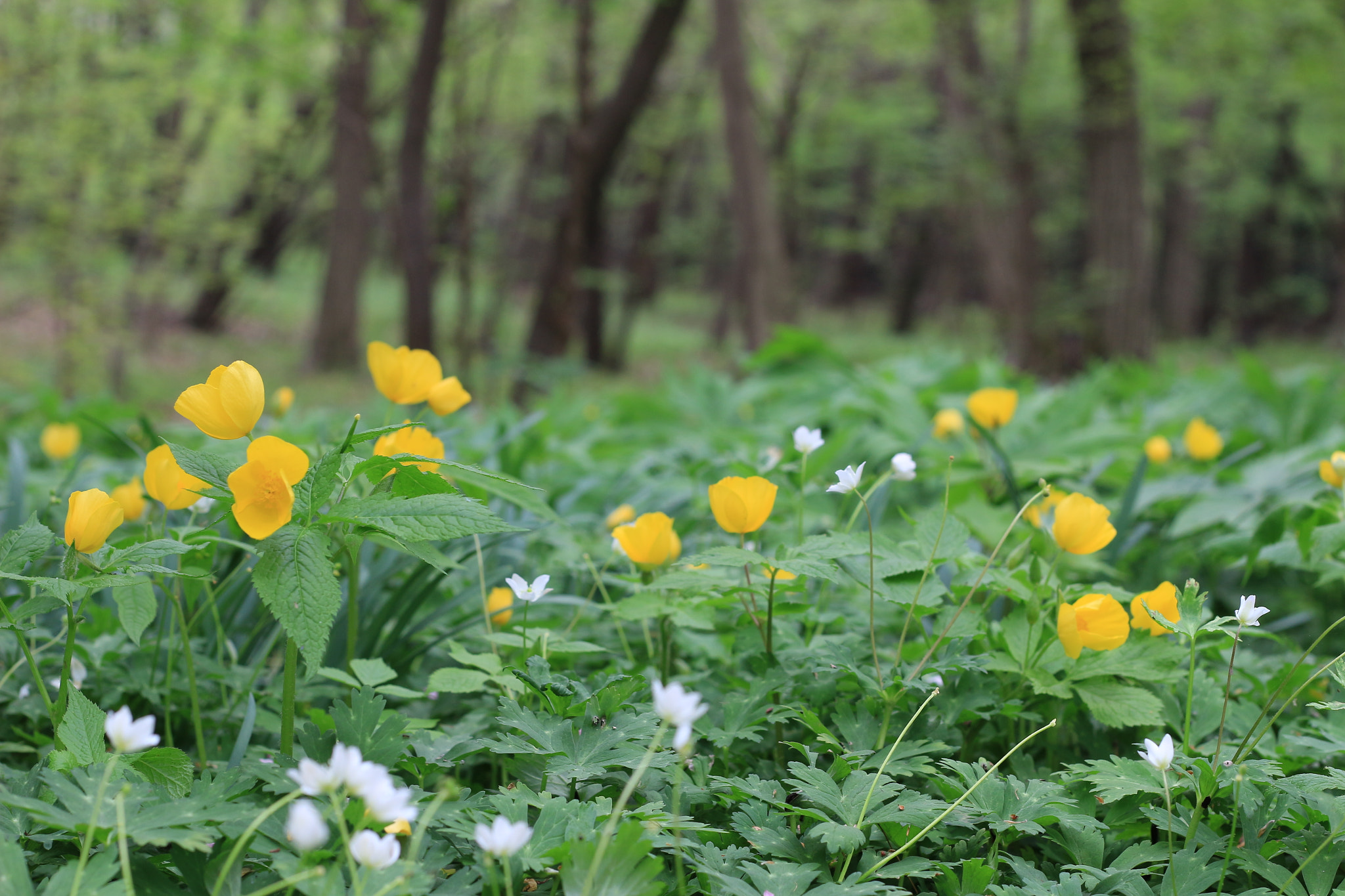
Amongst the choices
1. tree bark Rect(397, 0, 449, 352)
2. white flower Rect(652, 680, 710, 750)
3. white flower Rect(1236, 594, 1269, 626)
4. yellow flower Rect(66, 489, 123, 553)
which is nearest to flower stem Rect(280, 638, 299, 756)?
yellow flower Rect(66, 489, 123, 553)

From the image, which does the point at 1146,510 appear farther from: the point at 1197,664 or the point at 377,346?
the point at 377,346

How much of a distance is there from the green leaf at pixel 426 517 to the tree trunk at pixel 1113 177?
20.7 feet

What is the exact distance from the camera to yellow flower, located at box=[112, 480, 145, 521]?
139 cm

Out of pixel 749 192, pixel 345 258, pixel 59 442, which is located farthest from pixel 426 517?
pixel 345 258

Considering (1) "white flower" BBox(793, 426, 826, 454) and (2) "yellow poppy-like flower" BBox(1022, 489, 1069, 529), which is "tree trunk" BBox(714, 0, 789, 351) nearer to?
(2) "yellow poppy-like flower" BBox(1022, 489, 1069, 529)

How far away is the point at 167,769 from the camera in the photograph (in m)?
0.96

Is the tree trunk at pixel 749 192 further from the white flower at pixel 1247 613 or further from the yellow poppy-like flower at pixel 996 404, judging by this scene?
the white flower at pixel 1247 613

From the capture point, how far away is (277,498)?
934mm

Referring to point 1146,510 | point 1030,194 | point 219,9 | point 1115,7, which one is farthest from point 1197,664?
point 1030,194

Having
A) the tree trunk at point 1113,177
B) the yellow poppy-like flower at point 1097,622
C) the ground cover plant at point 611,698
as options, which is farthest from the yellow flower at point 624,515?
the tree trunk at point 1113,177

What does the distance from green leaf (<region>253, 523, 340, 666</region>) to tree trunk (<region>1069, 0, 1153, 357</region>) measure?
21.0 ft

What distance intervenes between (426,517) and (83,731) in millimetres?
437

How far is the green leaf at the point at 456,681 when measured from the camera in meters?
1.14

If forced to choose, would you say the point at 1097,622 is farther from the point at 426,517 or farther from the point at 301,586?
the point at 301,586
